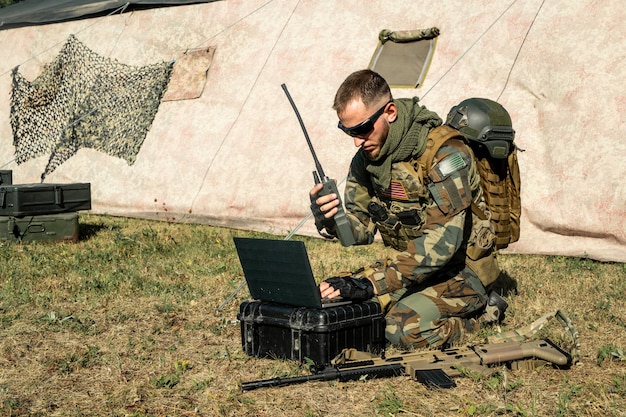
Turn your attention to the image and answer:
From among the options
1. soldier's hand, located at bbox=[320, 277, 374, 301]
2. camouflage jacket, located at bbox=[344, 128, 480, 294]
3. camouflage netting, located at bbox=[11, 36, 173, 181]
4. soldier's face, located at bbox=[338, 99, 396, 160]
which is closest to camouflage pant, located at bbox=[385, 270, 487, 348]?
camouflage jacket, located at bbox=[344, 128, 480, 294]

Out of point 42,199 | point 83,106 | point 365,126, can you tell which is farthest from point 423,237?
point 83,106

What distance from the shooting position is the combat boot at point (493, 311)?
6.47 m

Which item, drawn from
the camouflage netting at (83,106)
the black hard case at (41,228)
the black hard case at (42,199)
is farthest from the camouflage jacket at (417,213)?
the camouflage netting at (83,106)

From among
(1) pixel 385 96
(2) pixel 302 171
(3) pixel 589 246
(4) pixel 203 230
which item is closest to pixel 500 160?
(1) pixel 385 96

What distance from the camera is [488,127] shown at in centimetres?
638

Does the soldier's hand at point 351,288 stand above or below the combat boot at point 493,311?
above

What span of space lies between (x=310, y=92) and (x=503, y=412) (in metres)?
7.99

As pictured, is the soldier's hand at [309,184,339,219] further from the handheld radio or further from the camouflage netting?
the camouflage netting

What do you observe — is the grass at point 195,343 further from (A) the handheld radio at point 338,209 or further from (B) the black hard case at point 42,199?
(A) the handheld radio at point 338,209

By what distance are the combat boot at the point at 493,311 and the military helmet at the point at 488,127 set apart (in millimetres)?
1228

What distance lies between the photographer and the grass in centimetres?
489

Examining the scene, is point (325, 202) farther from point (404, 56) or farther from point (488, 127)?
point (404, 56)

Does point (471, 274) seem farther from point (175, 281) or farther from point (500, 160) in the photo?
point (175, 281)

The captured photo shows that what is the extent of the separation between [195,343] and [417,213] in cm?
212
